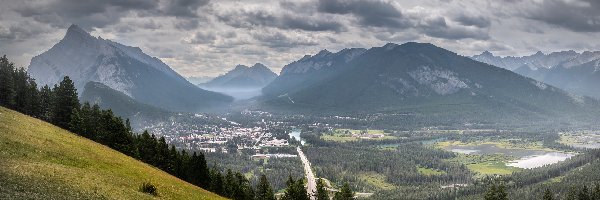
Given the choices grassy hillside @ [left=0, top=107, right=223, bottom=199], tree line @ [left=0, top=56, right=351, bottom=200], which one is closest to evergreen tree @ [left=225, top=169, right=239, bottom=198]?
tree line @ [left=0, top=56, right=351, bottom=200]

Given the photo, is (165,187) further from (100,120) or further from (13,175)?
(100,120)

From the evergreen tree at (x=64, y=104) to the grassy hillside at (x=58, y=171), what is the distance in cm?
4762

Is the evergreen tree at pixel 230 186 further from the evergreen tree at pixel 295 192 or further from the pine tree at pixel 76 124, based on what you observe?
A: the pine tree at pixel 76 124

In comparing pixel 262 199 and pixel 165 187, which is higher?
pixel 165 187

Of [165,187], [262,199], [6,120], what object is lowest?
[262,199]

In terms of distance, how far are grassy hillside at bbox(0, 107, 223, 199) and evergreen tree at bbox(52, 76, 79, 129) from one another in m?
47.6

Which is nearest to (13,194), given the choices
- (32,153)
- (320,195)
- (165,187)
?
(32,153)

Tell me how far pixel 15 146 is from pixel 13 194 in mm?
22840

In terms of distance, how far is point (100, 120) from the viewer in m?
121

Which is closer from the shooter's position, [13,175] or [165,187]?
[13,175]

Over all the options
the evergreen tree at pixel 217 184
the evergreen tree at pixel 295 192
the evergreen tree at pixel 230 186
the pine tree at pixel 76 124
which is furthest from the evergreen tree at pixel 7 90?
the evergreen tree at pixel 295 192

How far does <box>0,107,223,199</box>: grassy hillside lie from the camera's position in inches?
1836

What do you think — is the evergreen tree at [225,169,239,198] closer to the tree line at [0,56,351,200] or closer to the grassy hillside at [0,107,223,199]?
the tree line at [0,56,351,200]

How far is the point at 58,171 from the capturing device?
54844mm
